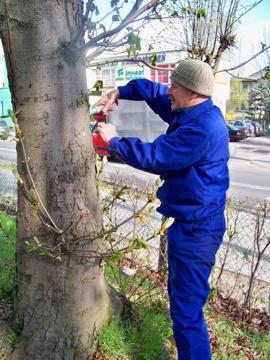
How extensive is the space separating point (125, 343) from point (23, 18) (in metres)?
1.95

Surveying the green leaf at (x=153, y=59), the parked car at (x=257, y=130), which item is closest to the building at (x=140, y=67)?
the green leaf at (x=153, y=59)

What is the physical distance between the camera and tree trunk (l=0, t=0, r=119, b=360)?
2.07m

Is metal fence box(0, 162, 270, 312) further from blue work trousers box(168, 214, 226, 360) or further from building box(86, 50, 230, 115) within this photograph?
building box(86, 50, 230, 115)

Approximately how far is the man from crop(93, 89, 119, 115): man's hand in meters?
0.37

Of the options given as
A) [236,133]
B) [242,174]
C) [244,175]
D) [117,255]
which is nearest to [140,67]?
[117,255]

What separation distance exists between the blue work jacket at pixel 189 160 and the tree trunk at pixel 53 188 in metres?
0.29

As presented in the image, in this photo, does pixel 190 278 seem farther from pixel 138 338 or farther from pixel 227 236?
pixel 227 236

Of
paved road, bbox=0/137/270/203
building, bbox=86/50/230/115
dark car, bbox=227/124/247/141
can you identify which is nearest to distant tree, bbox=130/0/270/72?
building, bbox=86/50/230/115

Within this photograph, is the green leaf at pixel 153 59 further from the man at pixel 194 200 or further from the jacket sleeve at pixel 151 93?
the man at pixel 194 200

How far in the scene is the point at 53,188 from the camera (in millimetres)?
2209

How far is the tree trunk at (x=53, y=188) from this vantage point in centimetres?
207

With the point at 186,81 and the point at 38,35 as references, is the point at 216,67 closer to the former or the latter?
the point at 186,81

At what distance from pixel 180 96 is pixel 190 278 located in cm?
104

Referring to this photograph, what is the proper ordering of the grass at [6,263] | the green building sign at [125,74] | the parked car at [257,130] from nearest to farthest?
the grass at [6,263], the green building sign at [125,74], the parked car at [257,130]
